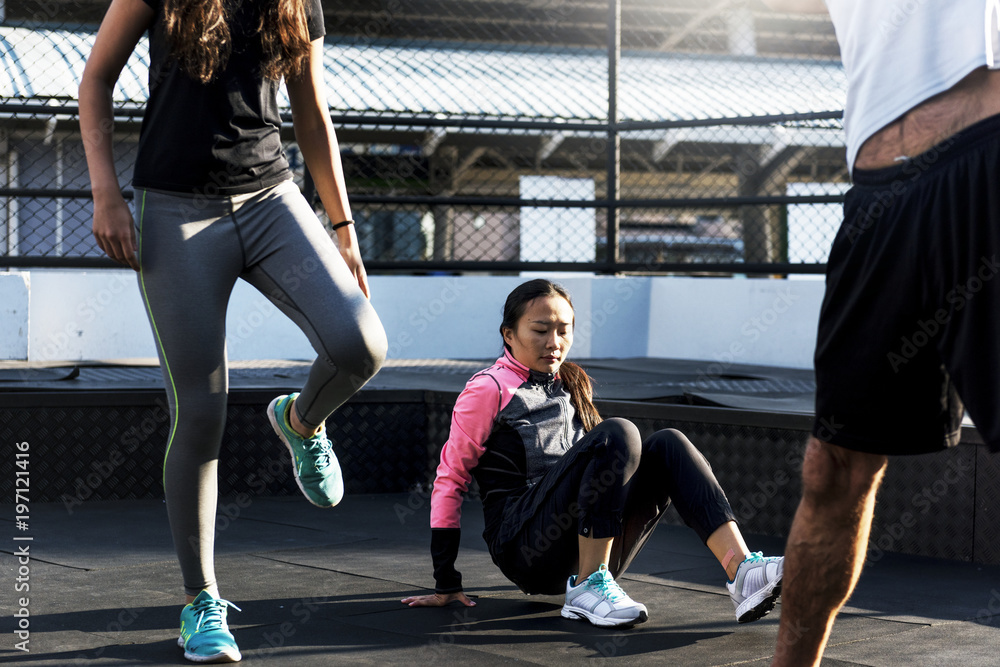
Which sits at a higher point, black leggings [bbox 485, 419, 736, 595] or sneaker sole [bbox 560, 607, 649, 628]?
black leggings [bbox 485, 419, 736, 595]

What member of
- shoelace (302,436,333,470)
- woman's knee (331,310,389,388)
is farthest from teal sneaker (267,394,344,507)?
woman's knee (331,310,389,388)

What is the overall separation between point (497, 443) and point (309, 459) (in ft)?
1.94

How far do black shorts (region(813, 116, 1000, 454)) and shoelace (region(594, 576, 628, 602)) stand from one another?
0.90 m

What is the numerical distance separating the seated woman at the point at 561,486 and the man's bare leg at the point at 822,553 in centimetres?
53

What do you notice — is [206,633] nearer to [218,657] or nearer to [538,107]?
[218,657]

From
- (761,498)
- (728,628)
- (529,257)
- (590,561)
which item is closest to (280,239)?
(590,561)

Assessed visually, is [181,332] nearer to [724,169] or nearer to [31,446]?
[31,446]

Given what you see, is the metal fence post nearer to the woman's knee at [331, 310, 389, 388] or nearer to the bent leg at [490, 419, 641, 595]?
the bent leg at [490, 419, 641, 595]

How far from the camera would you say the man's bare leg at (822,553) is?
1741 millimetres

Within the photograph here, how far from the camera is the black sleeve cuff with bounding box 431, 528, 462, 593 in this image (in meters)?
2.60

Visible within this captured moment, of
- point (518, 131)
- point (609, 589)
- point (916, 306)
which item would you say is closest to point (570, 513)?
point (609, 589)

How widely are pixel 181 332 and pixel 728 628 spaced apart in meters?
1.39

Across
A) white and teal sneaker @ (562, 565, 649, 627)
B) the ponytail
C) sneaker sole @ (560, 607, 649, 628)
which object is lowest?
sneaker sole @ (560, 607, 649, 628)

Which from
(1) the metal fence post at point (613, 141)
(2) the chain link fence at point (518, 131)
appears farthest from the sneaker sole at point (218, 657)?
(1) the metal fence post at point (613, 141)
